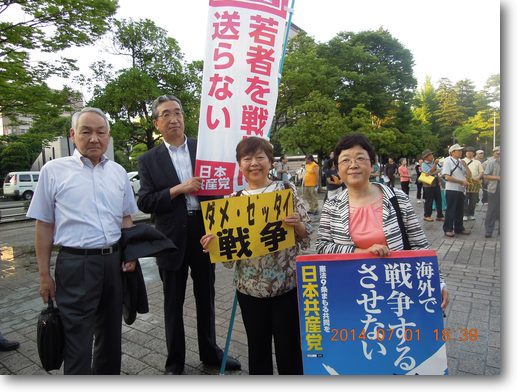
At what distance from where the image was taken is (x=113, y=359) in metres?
2.27

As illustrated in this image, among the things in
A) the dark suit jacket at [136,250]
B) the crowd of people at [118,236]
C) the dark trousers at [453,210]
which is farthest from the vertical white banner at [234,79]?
the dark trousers at [453,210]

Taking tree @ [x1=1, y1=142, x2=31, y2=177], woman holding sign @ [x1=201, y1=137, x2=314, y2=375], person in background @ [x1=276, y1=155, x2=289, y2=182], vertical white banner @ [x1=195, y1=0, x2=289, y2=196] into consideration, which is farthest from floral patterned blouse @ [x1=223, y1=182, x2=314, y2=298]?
tree @ [x1=1, y1=142, x2=31, y2=177]

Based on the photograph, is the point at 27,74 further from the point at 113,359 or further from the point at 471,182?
the point at 471,182

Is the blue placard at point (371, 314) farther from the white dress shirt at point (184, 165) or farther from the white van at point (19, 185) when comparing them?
the white van at point (19, 185)

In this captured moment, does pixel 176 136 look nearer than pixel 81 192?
No

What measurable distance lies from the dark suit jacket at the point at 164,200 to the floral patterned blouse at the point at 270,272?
64cm

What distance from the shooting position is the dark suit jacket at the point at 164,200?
259cm

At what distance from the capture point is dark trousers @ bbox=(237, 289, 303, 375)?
2.11 m

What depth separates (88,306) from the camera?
82.7 inches

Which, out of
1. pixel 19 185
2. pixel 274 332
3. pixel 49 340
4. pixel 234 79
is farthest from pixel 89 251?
pixel 19 185

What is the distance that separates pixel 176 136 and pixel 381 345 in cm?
217

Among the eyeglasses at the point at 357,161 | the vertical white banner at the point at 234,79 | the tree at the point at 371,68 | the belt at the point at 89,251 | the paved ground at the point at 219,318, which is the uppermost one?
the tree at the point at 371,68

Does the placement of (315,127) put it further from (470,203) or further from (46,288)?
(46,288)
